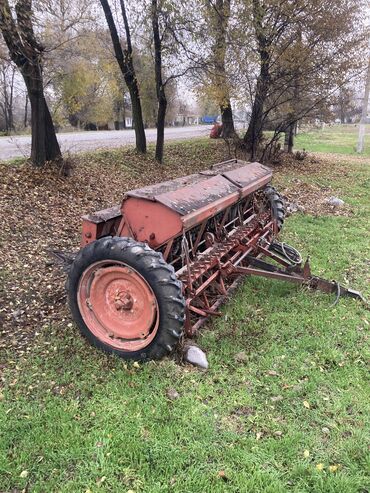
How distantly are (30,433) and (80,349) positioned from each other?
0.97 meters

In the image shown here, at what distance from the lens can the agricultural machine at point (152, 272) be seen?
3.40 meters

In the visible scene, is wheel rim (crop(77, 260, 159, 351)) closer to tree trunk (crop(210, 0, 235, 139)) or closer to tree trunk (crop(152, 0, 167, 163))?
tree trunk (crop(152, 0, 167, 163))

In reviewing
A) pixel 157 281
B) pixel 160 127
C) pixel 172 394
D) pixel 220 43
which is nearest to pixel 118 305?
pixel 157 281

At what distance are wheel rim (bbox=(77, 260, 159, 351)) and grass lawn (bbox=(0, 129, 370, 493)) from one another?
0.23m

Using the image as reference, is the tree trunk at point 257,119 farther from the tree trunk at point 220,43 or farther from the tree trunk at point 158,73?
the tree trunk at point 158,73

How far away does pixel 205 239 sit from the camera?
475 cm

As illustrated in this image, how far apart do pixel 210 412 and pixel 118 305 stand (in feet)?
3.87

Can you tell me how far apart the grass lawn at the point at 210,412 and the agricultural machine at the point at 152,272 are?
234 mm

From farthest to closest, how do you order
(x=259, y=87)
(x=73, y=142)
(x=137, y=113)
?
(x=73, y=142) < (x=137, y=113) < (x=259, y=87)

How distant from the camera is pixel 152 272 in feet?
11.0

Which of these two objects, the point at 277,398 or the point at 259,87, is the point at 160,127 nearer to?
the point at 259,87

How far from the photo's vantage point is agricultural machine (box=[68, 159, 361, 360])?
11.2 ft


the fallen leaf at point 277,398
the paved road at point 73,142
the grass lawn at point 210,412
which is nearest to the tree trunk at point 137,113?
the paved road at point 73,142

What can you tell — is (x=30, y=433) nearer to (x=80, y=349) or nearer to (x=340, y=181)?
(x=80, y=349)
